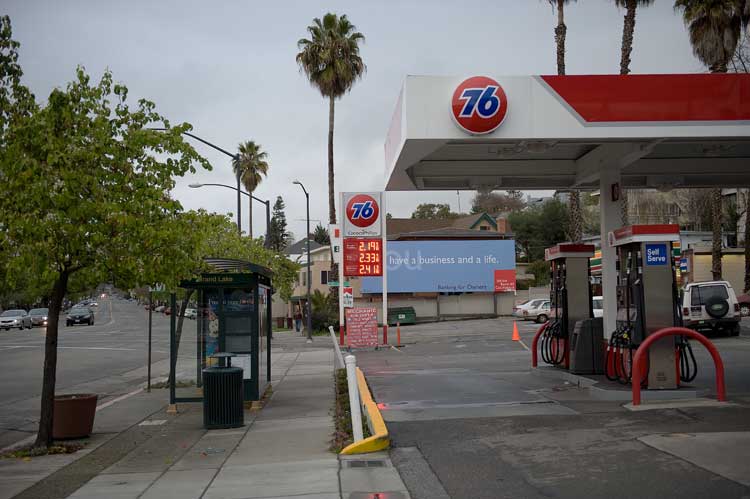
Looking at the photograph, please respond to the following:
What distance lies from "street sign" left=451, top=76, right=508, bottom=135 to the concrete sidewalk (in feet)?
16.3

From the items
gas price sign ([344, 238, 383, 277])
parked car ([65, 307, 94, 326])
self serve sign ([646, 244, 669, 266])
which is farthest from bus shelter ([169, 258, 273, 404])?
parked car ([65, 307, 94, 326])

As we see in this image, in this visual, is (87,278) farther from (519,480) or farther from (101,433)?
(519,480)

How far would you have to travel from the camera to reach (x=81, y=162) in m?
10.2

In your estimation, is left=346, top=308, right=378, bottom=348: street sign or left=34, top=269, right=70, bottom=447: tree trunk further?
left=346, top=308, right=378, bottom=348: street sign

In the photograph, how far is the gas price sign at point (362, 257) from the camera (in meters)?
29.5

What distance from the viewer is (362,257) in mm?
29562

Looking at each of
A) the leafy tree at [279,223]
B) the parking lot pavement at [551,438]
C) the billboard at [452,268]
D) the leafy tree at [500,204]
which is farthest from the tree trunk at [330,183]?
the leafy tree at [279,223]

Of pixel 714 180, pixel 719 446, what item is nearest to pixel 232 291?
pixel 719 446

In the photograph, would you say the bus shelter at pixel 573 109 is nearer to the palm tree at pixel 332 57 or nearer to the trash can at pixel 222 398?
the trash can at pixel 222 398

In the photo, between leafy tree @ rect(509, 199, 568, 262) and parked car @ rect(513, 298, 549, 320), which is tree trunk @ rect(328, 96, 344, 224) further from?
leafy tree @ rect(509, 199, 568, 262)

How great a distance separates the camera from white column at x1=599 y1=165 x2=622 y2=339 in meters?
14.3

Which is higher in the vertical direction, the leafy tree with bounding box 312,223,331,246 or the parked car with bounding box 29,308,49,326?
the leafy tree with bounding box 312,223,331,246

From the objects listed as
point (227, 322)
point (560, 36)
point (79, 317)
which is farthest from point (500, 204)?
point (227, 322)

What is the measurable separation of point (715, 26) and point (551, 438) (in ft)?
92.8
